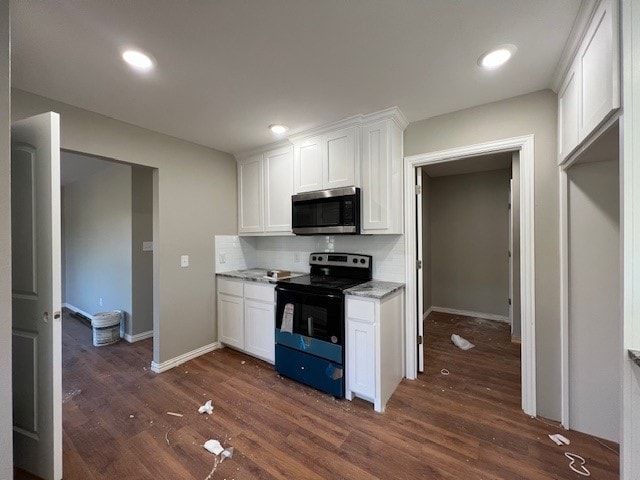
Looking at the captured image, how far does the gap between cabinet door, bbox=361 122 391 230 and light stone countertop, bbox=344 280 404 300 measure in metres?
0.52

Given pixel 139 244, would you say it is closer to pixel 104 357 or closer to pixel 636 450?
pixel 104 357

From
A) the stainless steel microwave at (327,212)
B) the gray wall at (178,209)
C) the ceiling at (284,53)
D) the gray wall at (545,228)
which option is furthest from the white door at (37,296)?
the gray wall at (545,228)

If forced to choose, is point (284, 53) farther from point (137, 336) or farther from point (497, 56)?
point (137, 336)

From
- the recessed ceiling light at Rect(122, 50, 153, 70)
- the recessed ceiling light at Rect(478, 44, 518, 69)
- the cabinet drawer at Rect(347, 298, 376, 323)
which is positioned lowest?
the cabinet drawer at Rect(347, 298, 376, 323)

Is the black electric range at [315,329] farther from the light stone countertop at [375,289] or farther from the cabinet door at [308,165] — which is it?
the cabinet door at [308,165]

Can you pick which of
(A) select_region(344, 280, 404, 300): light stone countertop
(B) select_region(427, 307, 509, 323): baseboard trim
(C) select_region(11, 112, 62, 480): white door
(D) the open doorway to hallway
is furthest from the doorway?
(B) select_region(427, 307, 509, 323): baseboard trim

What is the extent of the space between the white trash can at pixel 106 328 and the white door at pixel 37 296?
6.69 feet

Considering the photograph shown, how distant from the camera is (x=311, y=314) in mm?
2346

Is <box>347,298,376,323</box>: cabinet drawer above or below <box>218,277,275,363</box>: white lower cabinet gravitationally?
above

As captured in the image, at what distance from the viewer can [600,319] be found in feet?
5.64

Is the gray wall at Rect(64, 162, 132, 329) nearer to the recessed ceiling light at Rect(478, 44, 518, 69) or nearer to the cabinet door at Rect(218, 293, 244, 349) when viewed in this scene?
the cabinet door at Rect(218, 293, 244, 349)

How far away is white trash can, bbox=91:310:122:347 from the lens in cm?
335

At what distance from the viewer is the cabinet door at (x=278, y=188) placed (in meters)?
2.96

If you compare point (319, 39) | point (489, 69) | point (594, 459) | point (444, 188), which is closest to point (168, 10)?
point (319, 39)
